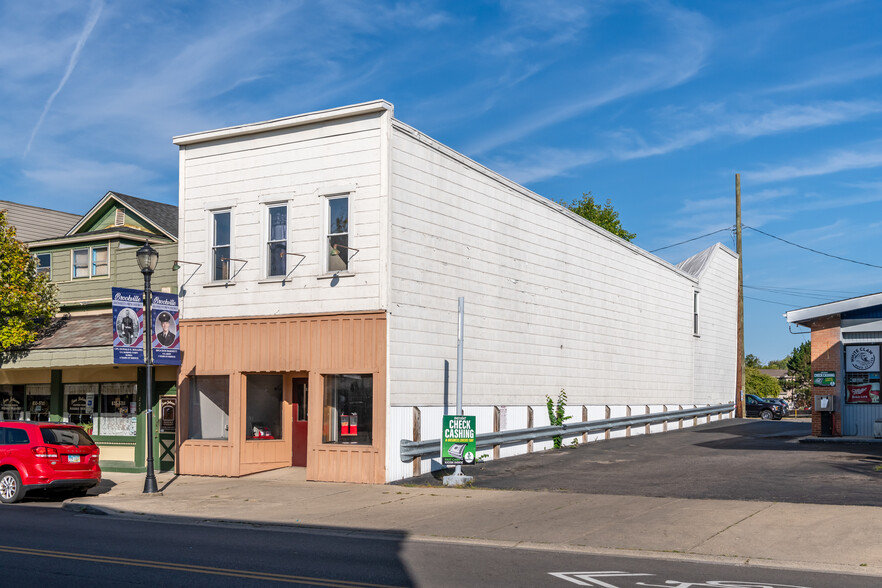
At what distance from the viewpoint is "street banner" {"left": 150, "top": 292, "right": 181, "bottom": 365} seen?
2122 cm

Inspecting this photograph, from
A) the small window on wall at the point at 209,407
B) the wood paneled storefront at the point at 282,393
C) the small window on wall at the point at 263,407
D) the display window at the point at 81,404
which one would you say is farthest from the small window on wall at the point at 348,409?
the display window at the point at 81,404

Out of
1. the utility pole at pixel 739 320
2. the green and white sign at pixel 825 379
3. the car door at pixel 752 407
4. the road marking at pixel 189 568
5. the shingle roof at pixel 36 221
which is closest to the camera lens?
the road marking at pixel 189 568

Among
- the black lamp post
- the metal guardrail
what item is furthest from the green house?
the metal guardrail

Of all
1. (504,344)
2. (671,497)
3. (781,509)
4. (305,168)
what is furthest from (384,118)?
(781,509)

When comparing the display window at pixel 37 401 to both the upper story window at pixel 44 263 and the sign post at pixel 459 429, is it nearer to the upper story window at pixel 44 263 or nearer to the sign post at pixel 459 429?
the upper story window at pixel 44 263

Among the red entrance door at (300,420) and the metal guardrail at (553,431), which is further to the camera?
the red entrance door at (300,420)

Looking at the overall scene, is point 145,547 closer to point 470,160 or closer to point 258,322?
point 258,322

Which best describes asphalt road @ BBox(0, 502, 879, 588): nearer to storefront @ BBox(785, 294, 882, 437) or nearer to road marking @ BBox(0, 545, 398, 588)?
road marking @ BBox(0, 545, 398, 588)

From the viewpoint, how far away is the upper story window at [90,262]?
24.4 m

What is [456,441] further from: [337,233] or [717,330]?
[717,330]

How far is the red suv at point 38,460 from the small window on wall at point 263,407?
4.13m

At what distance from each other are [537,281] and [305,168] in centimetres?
839

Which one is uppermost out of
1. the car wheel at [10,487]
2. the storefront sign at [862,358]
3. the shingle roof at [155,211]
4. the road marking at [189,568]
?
the shingle roof at [155,211]

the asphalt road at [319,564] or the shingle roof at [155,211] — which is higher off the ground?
the shingle roof at [155,211]
